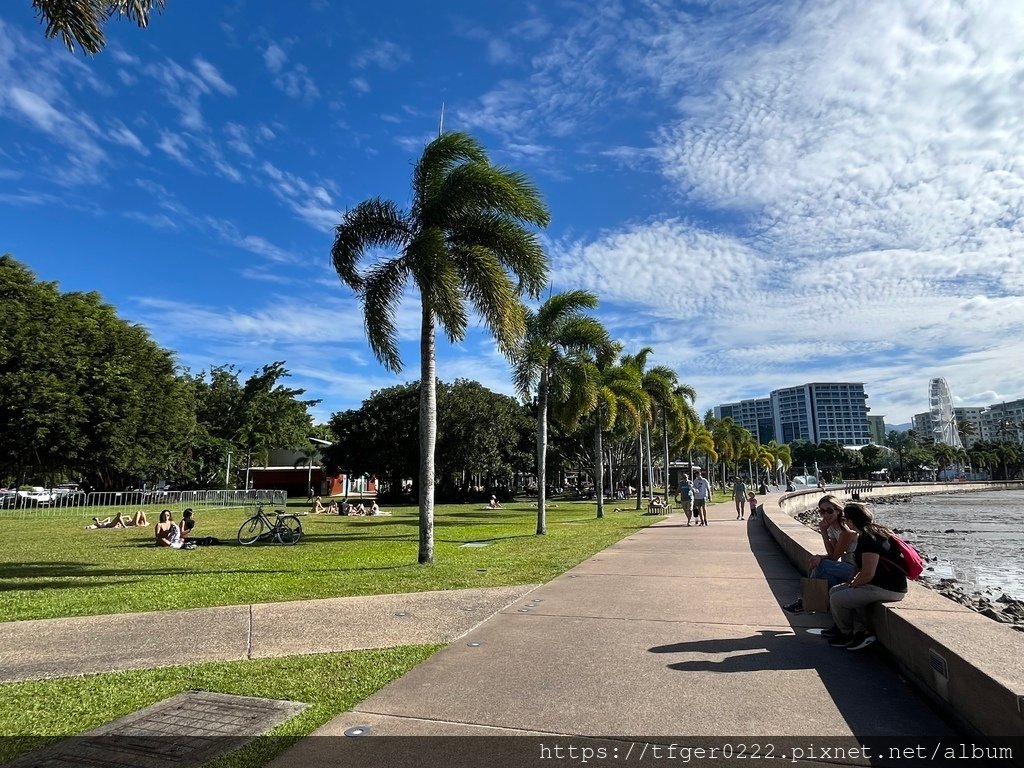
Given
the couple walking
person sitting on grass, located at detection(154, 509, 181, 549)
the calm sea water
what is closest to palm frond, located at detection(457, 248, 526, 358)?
person sitting on grass, located at detection(154, 509, 181, 549)

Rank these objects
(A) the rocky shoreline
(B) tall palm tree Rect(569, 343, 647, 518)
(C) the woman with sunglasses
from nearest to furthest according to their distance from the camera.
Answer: (C) the woman with sunglasses < (A) the rocky shoreline < (B) tall palm tree Rect(569, 343, 647, 518)

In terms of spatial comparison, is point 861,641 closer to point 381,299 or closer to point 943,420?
point 381,299

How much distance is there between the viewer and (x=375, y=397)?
4662cm

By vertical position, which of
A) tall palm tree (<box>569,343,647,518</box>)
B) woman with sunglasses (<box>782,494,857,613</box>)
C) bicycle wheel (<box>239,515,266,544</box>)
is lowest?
bicycle wheel (<box>239,515,266,544</box>)

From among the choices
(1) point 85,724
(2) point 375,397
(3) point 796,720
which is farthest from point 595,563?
(2) point 375,397

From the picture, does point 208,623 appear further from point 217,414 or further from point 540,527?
point 217,414

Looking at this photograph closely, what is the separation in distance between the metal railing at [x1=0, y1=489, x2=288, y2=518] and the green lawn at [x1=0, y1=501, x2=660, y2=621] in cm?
1323

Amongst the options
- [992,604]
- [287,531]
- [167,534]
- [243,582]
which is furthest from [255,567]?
[992,604]

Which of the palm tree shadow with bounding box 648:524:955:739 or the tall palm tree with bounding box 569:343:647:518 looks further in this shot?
the tall palm tree with bounding box 569:343:647:518

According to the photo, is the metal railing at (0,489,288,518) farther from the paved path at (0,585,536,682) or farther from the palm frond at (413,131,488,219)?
the paved path at (0,585,536,682)

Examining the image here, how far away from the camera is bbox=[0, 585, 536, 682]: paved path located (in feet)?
17.5

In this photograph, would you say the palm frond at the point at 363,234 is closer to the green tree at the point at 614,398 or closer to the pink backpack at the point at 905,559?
the pink backpack at the point at 905,559

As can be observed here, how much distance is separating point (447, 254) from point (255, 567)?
A: 6370 millimetres

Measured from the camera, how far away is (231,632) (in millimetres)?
6117
